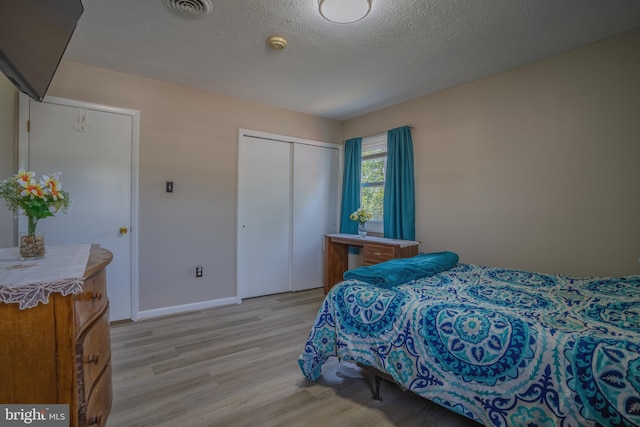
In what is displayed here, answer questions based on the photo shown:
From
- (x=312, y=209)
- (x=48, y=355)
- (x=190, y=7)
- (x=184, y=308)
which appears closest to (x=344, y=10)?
(x=190, y=7)

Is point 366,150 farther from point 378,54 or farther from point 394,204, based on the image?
point 378,54

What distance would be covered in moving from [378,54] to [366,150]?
179 cm

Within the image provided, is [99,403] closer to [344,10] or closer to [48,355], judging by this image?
[48,355]

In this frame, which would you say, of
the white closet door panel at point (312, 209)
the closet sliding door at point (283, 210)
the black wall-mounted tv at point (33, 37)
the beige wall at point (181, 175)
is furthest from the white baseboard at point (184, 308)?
the black wall-mounted tv at point (33, 37)

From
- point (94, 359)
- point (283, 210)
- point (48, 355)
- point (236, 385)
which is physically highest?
point (283, 210)

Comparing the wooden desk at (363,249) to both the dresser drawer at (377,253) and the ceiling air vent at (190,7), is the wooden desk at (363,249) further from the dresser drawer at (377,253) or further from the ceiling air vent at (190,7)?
the ceiling air vent at (190,7)

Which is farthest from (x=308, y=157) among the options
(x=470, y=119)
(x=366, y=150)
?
(x=470, y=119)

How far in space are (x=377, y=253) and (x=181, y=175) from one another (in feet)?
7.68

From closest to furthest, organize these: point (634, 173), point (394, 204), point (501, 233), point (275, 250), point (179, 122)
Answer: point (634, 173)
point (501, 233)
point (179, 122)
point (394, 204)
point (275, 250)

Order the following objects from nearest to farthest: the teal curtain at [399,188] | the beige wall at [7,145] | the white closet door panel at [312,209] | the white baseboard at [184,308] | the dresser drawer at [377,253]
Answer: the beige wall at [7,145] → the white baseboard at [184,308] → the dresser drawer at [377,253] → the teal curtain at [399,188] → the white closet door panel at [312,209]

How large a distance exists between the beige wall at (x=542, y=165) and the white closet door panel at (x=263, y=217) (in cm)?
180

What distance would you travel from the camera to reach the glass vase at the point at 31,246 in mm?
1404

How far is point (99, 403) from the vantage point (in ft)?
4.59

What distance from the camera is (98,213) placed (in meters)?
2.91
